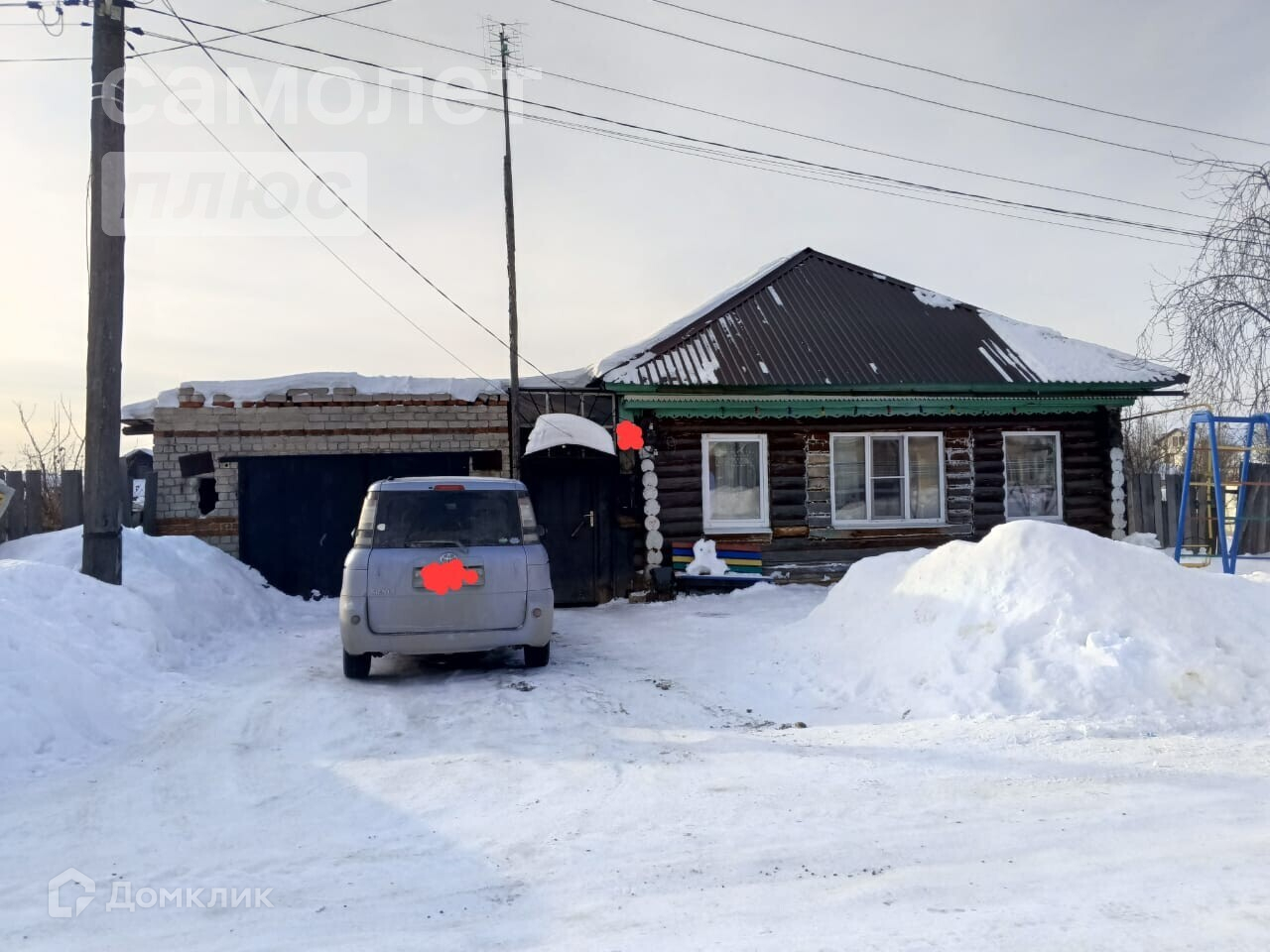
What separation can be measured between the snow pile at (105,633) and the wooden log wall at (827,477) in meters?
6.44

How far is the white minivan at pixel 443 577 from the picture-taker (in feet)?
24.8

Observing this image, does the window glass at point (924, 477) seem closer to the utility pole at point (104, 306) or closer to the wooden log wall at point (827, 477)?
the wooden log wall at point (827, 477)

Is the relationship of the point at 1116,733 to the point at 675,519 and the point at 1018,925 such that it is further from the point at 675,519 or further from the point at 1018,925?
the point at 675,519

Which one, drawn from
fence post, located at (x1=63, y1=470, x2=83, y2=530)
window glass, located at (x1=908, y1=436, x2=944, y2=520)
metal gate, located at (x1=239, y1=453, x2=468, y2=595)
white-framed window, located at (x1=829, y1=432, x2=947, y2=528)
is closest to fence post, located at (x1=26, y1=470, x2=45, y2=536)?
fence post, located at (x1=63, y1=470, x2=83, y2=530)

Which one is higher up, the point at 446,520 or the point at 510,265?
the point at 510,265

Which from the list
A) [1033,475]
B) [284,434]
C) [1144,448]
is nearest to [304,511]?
[284,434]

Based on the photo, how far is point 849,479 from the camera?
47.3 ft

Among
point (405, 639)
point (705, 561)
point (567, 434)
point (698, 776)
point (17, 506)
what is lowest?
point (698, 776)

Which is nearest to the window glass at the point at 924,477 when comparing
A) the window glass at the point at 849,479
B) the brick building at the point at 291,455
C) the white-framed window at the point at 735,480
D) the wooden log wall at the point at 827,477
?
the wooden log wall at the point at 827,477

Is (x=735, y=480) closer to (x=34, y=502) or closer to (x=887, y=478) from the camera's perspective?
(x=887, y=478)

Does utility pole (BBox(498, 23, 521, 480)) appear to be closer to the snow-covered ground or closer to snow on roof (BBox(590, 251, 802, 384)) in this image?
snow on roof (BBox(590, 251, 802, 384))

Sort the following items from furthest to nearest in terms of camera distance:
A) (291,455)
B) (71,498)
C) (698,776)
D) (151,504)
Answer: (291,455)
(151,504)
(71,498)
(698,776)

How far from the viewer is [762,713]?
6.81m

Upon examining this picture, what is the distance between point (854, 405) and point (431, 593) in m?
8.63
